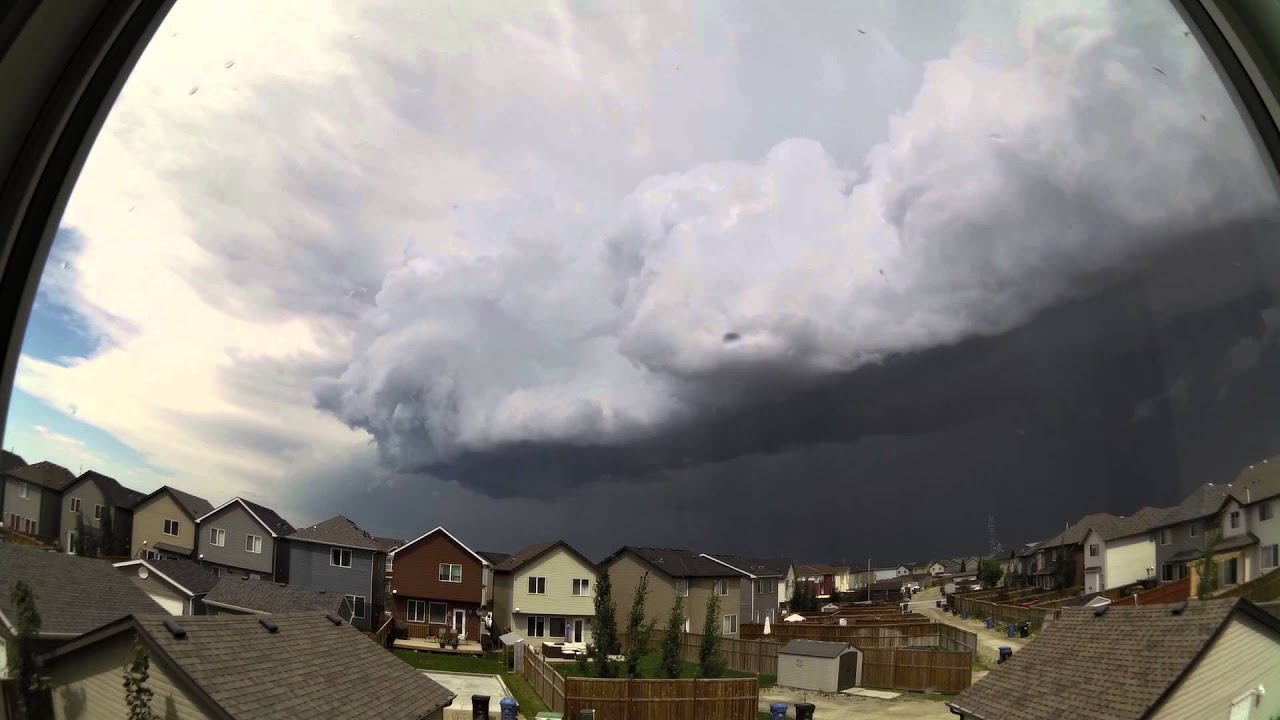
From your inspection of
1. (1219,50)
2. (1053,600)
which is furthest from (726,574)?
(1219,50)

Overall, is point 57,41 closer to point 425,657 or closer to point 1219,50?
point 425,657

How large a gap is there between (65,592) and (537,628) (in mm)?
1661

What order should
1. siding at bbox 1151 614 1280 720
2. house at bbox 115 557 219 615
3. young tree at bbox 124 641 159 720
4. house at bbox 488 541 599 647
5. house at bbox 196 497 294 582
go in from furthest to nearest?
house at bbox 488 541 599 647
house at bbox 196 497 294 582
house at bbox 115 557 219 615
young tree at bbox 124 641 159 720
siding at bbox 1151 614 1280 720

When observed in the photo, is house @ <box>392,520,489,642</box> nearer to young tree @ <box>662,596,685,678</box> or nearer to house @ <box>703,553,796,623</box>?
young tree @ <box>662,596,685,678</box>

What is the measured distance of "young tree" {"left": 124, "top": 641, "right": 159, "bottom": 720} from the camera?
2.60 m

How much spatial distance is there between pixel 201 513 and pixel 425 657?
1.01m

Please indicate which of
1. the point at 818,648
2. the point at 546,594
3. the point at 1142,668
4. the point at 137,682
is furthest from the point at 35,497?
the point at 1142,668

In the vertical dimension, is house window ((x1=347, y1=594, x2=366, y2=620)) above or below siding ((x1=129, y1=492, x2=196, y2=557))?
below

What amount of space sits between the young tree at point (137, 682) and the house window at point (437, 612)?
3.13 ft

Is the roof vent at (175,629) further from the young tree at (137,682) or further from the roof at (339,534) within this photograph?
the roof at (339,534)

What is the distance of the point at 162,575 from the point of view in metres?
2.97

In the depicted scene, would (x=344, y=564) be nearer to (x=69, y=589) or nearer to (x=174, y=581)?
(x=174, y=581)

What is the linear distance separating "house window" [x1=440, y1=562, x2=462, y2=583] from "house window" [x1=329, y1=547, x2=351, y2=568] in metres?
0.37

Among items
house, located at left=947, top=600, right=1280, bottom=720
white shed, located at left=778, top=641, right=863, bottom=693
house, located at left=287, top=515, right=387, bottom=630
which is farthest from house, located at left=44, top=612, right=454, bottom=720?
house, located at left=947, top=600, right=1280, bottom=720
